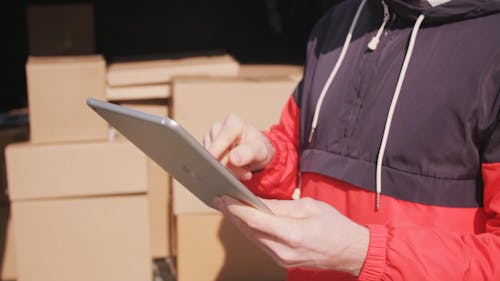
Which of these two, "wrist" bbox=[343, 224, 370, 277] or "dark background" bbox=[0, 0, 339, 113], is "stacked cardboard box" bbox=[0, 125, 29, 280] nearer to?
"dark background" bbox=[0, 0, 339, 113]

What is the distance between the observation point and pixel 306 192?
1.02 m

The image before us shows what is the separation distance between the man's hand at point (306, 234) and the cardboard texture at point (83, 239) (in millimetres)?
1029

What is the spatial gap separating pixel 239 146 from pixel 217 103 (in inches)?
29.3

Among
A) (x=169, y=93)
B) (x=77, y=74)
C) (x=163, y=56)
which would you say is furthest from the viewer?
(x=163, y=56)

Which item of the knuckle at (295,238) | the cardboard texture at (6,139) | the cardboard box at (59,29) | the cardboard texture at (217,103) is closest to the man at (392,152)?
the knuckle at (295,238)

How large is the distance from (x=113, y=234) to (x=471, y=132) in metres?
1.18

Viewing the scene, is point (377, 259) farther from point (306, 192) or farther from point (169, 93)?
point (169, 93)

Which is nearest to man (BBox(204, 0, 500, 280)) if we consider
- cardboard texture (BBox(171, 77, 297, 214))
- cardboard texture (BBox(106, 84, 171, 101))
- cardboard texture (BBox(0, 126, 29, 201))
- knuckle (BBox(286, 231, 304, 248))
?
knuckle (BBox(286, 231, 304, 248))

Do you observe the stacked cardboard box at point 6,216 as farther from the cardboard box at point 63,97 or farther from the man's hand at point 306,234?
the man's hand at point 306,234

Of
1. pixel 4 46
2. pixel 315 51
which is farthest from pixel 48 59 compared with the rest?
pixel 315 51

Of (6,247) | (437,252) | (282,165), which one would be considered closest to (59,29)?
(6,247)

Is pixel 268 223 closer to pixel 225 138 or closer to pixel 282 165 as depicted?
pixel 225 138

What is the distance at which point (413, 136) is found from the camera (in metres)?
0.84

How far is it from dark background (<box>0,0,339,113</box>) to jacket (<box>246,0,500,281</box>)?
132cm
